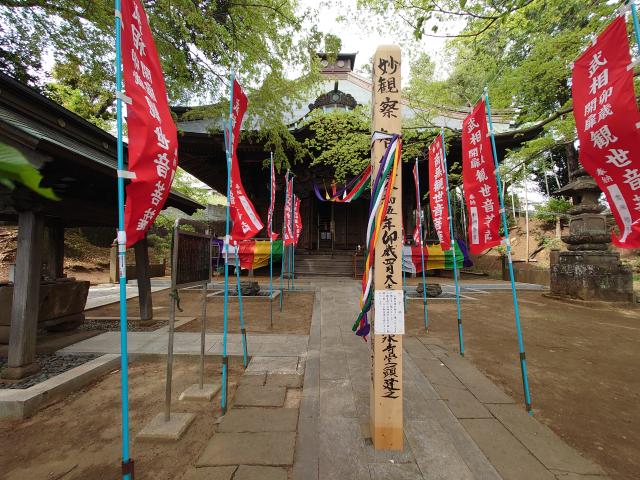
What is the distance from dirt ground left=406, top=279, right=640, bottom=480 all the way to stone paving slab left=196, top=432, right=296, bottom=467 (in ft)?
8.14

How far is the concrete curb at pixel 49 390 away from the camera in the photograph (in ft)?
9.31

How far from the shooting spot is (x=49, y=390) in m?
3.12

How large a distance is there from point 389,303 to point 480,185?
2.64 meters

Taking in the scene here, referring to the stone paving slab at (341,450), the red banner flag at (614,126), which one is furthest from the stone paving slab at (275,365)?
the red banner flag at (614,126)

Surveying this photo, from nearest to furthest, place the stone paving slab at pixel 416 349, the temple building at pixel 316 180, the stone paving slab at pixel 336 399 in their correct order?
the stone paving slab at pixel 336 399 < the stone paving slab at pixel 416 349 < the temple building at pixel 316 180

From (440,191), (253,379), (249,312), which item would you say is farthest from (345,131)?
(253,379)

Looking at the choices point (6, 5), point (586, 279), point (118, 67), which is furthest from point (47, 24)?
point (586, 279)

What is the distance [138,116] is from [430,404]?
3709 mm

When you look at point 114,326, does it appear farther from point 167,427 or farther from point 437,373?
point 437,373

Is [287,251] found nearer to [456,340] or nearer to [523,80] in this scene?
[456,340]

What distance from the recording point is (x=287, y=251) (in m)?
12.9

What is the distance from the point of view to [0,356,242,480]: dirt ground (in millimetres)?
2170

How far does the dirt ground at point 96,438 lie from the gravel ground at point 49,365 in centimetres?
60

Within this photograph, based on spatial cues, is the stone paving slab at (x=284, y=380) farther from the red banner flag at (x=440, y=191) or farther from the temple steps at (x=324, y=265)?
the temple steps at (x=324, y=265)
